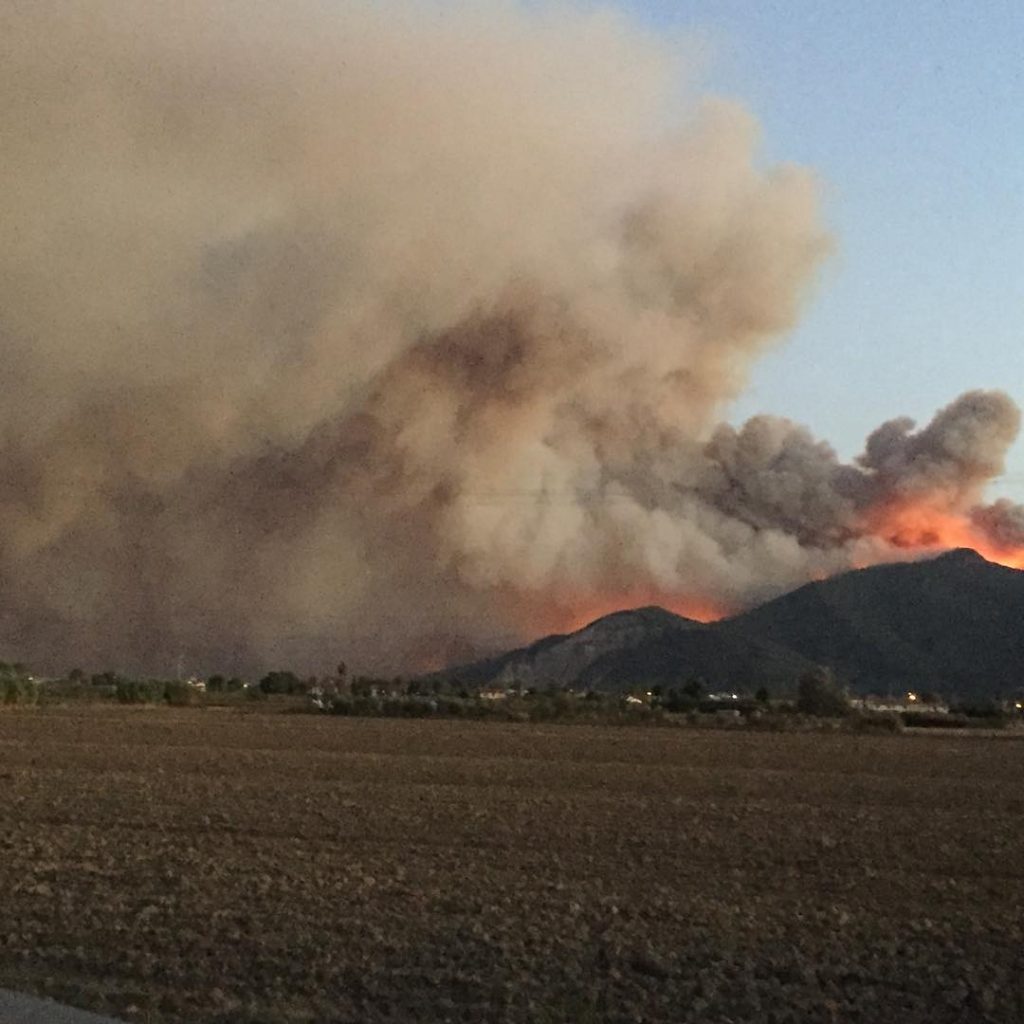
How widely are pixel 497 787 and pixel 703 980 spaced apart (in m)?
25.4

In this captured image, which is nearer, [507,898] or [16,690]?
[507,898]

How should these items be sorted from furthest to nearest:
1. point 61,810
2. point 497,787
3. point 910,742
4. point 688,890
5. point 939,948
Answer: point 910,742 < point 497,787 < point 61,810 < point 688,890 < point 939,948

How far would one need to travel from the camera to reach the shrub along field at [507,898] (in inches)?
499

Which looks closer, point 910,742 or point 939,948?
point 939,948

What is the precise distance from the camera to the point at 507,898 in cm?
1808

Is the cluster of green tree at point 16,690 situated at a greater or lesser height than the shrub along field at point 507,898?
greater

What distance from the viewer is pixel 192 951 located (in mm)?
14312

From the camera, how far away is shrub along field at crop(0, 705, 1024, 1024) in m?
12.7

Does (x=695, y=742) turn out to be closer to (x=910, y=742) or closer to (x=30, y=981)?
(x=910, y=742)

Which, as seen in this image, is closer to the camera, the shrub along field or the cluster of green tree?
the shrub along field

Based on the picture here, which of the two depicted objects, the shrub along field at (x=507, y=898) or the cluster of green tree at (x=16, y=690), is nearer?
the shrub along field at (x=507, y=898)

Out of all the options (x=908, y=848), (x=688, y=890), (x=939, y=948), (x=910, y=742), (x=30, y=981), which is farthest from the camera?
(x=910, y=742)

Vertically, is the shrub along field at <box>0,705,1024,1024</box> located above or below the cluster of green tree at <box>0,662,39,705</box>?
below

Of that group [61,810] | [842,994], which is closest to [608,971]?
[842,994]
